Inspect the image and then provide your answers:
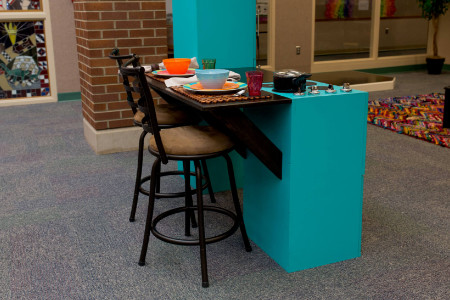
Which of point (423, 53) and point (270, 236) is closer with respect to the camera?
point (270, 236)

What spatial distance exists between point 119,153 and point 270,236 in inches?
77.5

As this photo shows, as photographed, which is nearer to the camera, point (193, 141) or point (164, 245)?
point (193, 141)

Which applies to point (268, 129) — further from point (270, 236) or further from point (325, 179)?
point (270, 236)

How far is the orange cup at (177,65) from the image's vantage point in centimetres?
238

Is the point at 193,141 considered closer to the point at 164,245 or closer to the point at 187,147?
the point at 187,147

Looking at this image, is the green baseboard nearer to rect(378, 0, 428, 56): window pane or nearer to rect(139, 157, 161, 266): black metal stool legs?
rect(139, 157, 161, 266): black metal stool legs

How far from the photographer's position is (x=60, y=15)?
5586 millimetres

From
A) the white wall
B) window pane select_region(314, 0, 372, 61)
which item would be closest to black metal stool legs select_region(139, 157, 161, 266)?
the white wall

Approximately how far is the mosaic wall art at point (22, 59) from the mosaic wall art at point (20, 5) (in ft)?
0.53

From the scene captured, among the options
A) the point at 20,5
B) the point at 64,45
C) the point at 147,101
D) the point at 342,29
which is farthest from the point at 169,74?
the point at 342,29

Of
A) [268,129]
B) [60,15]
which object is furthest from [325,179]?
[60,15]

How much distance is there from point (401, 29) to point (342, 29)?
1.14 meters

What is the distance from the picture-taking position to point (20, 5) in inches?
215

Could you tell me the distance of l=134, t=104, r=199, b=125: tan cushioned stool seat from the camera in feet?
8.27
